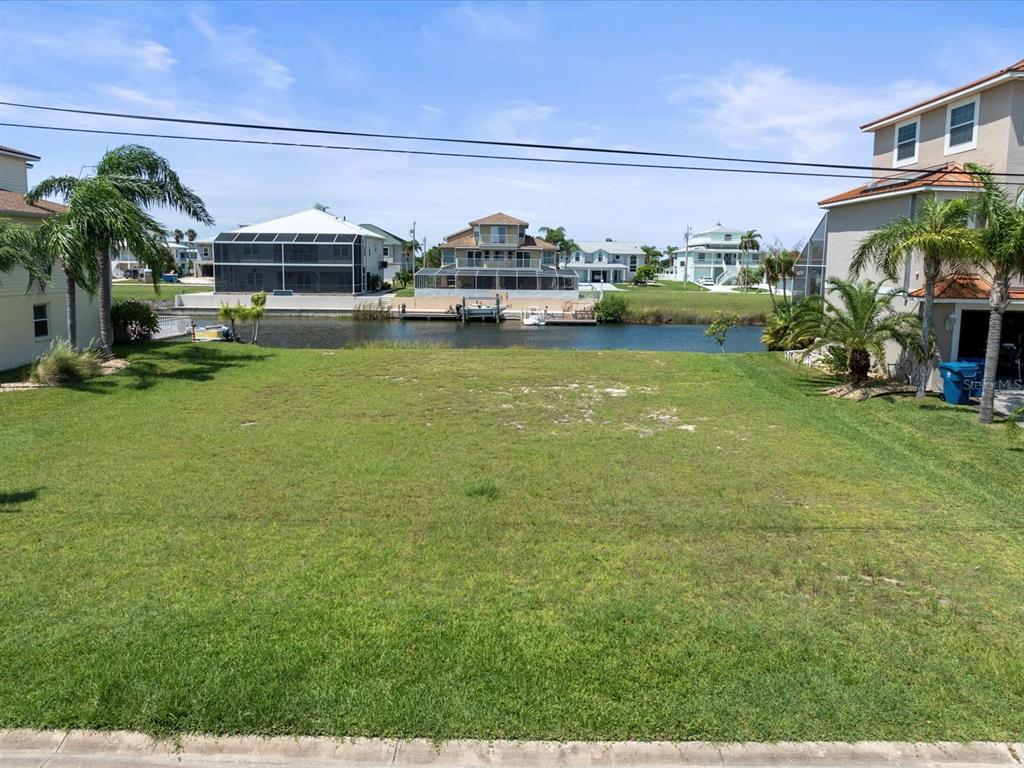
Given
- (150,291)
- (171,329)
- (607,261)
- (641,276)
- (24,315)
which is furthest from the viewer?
(607,261)

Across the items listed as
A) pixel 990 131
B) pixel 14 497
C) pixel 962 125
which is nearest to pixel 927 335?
pixel 990 131

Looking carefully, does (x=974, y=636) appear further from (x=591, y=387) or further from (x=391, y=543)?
(x=591, y=387)

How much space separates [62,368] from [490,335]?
3490cm

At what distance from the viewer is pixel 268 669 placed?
577 cm

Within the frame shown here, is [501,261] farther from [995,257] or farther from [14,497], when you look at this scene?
[14,497]

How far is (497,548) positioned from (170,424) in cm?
888

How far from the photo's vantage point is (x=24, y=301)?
21.3 metres

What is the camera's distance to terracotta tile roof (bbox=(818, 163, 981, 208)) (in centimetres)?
1752

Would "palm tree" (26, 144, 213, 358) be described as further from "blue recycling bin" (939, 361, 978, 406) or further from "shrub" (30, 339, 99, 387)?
"blue recycling bin" (939, 361, 978, 406)

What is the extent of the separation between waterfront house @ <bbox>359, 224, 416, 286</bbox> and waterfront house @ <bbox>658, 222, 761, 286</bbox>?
41.8 meters

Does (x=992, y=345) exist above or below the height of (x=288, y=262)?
below

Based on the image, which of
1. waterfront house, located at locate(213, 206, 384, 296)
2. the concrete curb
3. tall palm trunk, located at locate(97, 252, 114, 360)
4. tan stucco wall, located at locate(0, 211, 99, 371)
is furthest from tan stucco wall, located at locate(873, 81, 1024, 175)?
waterfront house, located at locate(213, 206, 384, 296)

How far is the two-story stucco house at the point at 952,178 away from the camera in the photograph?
17.8m

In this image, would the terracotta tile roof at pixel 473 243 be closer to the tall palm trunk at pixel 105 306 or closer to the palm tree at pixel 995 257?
the tall palm trunk at pixel 105 306
